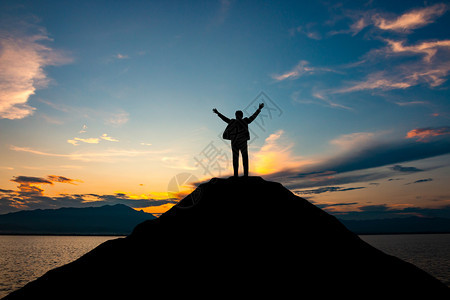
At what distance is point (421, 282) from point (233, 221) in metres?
6.86

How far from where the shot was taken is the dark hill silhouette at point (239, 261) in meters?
8.23

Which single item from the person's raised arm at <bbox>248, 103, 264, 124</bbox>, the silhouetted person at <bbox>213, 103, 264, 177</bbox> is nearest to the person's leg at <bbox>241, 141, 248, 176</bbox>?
the silhouetted person at <bbox>213, 103, 264, 177</bbox>

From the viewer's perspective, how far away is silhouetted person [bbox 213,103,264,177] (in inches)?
524

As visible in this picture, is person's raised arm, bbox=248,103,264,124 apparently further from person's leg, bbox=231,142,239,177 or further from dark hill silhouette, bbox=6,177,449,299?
dark hill silhouette, bbox=6,177,449,299

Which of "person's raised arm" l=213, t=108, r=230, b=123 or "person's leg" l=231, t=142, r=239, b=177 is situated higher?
"person's raised arm" l=213, t=108, r=230, b=123

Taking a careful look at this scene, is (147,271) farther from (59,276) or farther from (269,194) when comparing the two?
(269,194)

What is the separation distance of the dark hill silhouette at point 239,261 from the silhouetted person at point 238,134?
5.63 feet

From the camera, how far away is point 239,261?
878 centimetres

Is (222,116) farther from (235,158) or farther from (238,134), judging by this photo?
(235,158)

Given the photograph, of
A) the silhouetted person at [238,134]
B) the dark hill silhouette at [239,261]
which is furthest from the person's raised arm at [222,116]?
the dark hill silhouette at [239,261]

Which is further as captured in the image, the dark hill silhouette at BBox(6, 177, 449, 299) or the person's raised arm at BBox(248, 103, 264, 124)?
the person's raised arm at BBox(248, 103, 264, 124)

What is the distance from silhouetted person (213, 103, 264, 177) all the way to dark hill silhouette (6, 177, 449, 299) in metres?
1.72

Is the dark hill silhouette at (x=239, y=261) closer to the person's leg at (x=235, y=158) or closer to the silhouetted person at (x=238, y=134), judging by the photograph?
the person's leg at (x=235, y=158)

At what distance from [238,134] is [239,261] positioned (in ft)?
20.5
